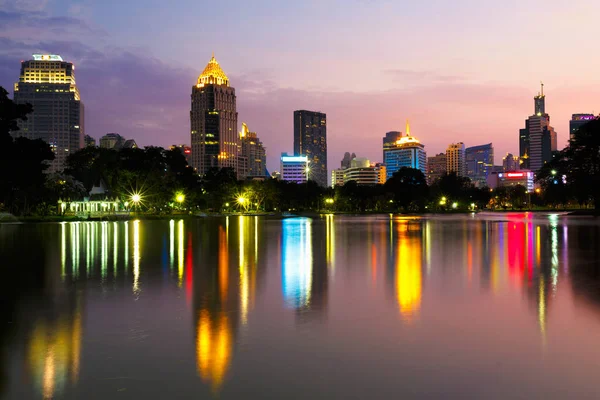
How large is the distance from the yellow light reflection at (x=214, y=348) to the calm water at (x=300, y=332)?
0.03 m

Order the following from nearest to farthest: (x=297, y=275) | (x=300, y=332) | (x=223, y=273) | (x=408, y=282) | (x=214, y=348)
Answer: (x=214, y=348), (x=300, y=332), (x=408, y=282), (x=297, y=275), (x=223, y=273)

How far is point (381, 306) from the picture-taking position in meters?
9.34

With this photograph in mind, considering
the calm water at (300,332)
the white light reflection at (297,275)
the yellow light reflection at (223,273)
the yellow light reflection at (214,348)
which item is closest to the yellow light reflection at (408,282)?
the calm water at (300,332)

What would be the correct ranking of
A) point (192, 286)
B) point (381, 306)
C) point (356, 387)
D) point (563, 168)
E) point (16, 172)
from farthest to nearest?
point (563, 168)
point (16, 172)
point (192, 286)
point (381, 306)
point (356, 387)

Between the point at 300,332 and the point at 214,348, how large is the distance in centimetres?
143

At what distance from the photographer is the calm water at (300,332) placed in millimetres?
5363

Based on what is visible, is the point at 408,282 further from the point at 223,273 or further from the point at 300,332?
the point at 300,332

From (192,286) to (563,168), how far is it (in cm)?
7576

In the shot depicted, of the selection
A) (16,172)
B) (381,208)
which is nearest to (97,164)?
(16,172)

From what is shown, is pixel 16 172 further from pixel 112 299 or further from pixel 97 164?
pixel 97 164

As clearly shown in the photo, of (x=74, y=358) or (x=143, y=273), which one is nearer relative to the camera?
(x=74, y=358)

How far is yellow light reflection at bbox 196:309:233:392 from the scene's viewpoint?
223 inches

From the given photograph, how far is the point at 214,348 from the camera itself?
21.8 ft

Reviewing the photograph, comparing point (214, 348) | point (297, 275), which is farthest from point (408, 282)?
point (214, 348)
